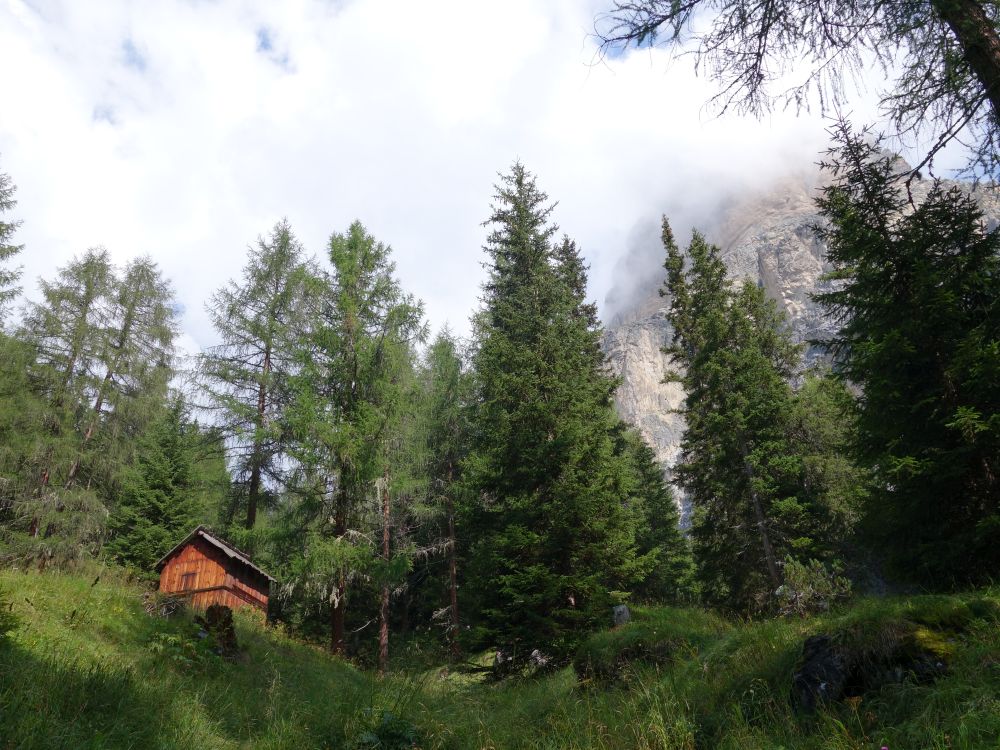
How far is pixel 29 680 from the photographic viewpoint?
4.87 m

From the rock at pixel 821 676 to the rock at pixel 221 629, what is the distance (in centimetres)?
999

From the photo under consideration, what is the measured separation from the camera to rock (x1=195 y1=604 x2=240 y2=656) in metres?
10.4

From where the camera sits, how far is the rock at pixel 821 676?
14.5 feet

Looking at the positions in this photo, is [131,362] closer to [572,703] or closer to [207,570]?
[207,570]

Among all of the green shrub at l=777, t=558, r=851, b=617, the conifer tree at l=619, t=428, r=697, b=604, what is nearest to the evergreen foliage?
the green shrub at l=777, t=558, r=851, b=617

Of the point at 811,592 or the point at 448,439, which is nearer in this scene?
the point at 811,592

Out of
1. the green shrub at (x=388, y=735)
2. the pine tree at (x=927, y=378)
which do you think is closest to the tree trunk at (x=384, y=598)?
the green shrub at (x=388, y=735)

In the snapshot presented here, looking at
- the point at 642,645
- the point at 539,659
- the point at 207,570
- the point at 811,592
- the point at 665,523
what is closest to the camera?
the point at 642,645

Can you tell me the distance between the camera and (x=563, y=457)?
15.1 meters

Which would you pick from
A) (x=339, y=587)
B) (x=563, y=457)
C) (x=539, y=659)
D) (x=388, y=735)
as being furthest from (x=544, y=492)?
(x=388, y=735)

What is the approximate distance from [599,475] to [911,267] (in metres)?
8.39

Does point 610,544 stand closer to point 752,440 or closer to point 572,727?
point 752,440

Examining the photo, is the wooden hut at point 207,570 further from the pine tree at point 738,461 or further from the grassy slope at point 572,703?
the pine tree at point 738,461

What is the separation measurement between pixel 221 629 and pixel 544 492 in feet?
27.9
